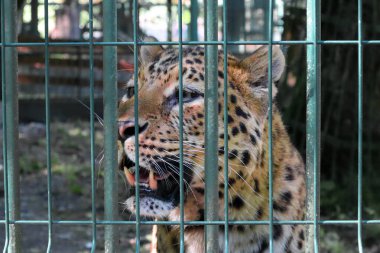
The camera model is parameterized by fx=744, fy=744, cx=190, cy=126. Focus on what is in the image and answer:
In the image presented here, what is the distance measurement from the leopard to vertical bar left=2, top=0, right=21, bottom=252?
1.99 feet

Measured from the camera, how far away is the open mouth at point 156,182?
401 cm

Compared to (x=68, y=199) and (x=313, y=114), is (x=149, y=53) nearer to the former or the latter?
(x=313, y=114)

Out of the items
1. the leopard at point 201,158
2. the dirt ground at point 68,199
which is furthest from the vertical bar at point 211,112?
the dirt ground at point 68,199

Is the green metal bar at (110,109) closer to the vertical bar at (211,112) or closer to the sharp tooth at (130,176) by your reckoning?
the vertical bar at (211,112)

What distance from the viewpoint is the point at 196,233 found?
4191mm

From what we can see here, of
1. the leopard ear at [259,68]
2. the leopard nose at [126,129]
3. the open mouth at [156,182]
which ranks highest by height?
the leopard ear at [259,68]

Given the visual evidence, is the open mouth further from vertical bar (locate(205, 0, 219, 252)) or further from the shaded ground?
the shaded ground

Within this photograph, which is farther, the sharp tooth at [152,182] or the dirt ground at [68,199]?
the dirt ground at [68,199]

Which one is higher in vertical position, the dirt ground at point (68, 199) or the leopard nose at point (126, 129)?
the leopard nose at point (126, 129)

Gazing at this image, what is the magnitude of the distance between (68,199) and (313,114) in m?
5.69

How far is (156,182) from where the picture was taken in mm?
4059

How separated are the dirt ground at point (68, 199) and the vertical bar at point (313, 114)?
1.90 m

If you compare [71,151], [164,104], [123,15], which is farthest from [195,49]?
[123,15]

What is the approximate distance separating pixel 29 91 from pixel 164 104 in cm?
958
